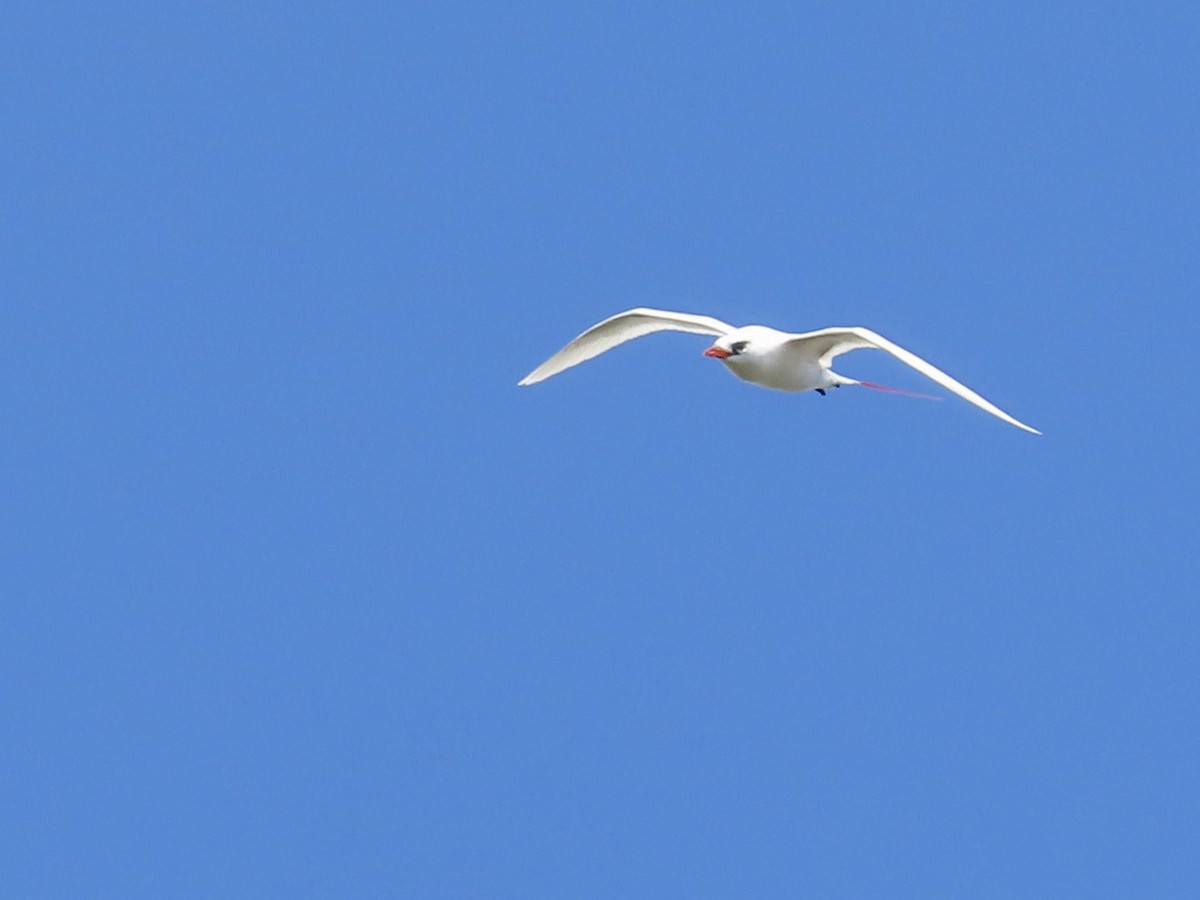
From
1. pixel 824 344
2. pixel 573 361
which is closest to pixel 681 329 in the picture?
pixel 573 361

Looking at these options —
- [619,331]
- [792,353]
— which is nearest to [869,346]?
[792,353]

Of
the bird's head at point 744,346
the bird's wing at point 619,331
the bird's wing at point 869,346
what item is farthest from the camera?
the bird's wing at point 619,331

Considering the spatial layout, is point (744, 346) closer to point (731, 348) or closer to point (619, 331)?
point (731, 348)

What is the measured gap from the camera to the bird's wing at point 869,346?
14.2 meters

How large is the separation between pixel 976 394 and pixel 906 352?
0.94 metres

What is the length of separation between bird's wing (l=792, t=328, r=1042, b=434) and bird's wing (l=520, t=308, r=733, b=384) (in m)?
1.94

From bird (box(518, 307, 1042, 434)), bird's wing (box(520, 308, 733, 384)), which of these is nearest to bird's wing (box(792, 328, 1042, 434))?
bird (box(518, 307, 1042, 434))

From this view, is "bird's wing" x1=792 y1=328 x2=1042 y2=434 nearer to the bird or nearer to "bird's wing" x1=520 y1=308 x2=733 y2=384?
the bird

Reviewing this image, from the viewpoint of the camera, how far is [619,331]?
19391 millimetres

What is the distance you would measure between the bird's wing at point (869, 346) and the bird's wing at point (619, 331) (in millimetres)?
1941

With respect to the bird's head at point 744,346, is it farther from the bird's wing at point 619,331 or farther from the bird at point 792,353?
the bird's wing at point 619,331

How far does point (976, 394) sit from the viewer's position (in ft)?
47.0

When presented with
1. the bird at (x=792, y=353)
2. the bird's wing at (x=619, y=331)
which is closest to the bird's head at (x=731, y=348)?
the bird at (x=792, y=353)

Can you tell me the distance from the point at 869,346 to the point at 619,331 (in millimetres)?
4050
